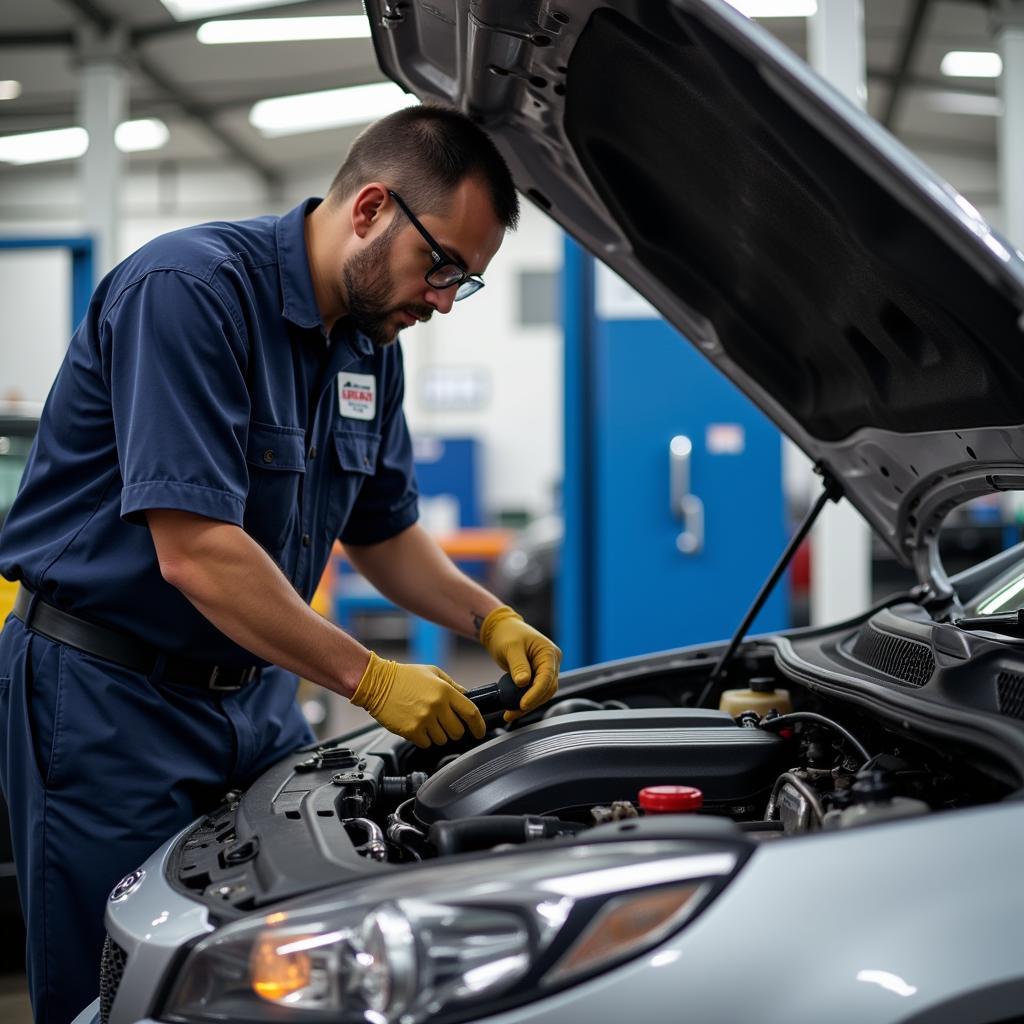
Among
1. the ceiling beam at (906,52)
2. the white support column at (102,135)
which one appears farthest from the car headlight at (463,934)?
the ceiling beam at (906,52)

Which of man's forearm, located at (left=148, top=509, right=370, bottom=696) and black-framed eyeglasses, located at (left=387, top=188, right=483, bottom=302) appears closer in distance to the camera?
man's forearm, located at (left=148, top=509, right=370, bottom=696)

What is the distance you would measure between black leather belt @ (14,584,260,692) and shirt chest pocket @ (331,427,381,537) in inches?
12.9

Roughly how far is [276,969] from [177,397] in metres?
0.72

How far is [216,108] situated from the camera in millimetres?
8672

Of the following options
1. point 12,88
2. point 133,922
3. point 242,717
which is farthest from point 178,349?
point 12,88

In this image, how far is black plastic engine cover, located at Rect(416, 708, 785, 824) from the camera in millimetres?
1272

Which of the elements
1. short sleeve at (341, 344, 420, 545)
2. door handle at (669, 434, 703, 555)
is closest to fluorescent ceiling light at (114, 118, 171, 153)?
door handle at (669, 434, 703, 555)

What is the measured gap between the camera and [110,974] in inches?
43.4

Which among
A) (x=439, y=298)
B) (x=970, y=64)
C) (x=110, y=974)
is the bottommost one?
(x=110, y=974)

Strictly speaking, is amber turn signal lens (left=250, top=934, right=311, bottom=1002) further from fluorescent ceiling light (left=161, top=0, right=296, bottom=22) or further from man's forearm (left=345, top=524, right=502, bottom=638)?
fluorescent ceiling light (left=161, top=0, right=296, bottom=22)

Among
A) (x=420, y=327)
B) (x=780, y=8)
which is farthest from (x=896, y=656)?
(x=420, y=327)

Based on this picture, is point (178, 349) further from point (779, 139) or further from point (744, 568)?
point (744, 568)

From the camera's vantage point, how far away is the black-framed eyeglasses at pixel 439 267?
1.47m

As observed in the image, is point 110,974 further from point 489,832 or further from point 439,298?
point 439,298
